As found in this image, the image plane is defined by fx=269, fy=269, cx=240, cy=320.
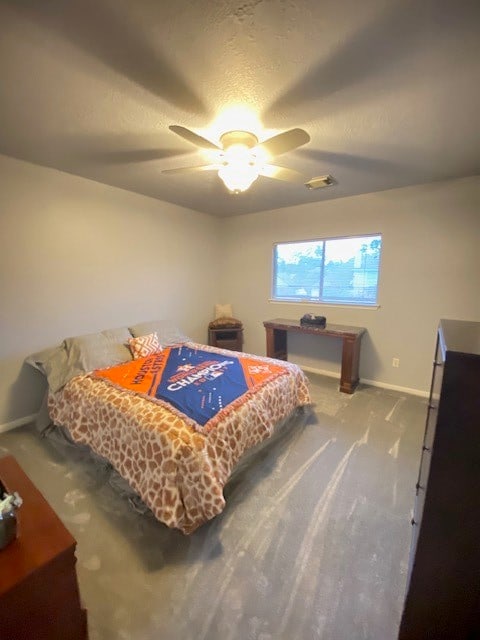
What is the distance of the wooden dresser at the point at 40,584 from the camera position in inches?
33.2

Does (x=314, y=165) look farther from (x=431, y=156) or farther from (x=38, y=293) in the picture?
(x=38, y=293)

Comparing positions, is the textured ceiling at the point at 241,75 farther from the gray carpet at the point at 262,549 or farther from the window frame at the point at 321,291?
the gray carpet at the point at 262,549

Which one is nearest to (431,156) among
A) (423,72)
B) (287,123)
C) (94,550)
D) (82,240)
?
(423,72)

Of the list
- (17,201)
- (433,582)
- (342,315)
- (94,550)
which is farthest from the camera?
(342,315)

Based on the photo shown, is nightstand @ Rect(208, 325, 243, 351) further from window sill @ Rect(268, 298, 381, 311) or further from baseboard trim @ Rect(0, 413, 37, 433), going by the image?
baseboard trim @ Rect(0, 413, 37, 433)

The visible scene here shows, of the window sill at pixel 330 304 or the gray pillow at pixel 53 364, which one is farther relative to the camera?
the window sill at pixel 330 304

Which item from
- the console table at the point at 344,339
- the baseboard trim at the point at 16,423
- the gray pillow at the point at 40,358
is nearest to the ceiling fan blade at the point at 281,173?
the console table at the point at 344,339

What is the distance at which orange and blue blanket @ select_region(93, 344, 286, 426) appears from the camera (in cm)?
189

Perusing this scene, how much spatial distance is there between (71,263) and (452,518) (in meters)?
3.41

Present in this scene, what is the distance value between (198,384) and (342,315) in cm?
235

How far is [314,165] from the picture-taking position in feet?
8.06

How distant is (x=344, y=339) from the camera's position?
10.6ft

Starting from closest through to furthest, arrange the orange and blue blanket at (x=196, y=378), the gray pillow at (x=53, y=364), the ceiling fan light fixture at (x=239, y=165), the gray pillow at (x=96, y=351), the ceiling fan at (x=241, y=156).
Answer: the ceiling fan at (x=241, y=156) < the ceiling fan light fixture at (x=239, y=165) < the orange and blue blanket at (x=196, y=378) < the gray pillow at (x=53, y=364) < the gray pillow at (x=96, y=351)

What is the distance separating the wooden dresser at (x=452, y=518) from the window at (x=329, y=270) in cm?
261
